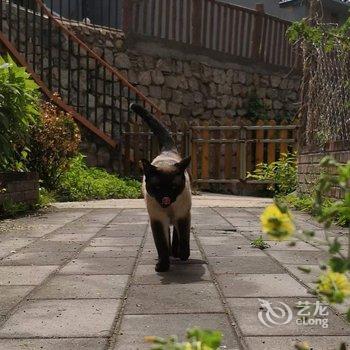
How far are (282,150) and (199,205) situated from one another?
3.73m

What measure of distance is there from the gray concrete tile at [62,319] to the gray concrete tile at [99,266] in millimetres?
707

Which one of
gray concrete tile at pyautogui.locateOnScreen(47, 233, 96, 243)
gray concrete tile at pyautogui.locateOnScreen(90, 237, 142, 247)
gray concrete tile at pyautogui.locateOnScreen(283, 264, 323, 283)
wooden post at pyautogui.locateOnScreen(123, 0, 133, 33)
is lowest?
gray concrete tile at pyautogui.locateOnScreen(47, 233, 96, 243)

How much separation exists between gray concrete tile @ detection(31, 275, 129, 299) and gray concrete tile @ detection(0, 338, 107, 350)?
2.29ft

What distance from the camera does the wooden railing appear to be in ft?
37.7

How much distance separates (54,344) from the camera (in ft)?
6.87

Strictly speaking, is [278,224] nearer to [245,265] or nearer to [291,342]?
[291,342]

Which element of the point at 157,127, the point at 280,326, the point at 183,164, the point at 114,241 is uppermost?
the point at 157,127

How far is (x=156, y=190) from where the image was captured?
344 cm

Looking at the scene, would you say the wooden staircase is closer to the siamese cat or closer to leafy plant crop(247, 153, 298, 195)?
leafy plant crop(247, 153, 298, 195)

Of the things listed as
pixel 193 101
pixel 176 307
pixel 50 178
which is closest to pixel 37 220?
pixel 50 178

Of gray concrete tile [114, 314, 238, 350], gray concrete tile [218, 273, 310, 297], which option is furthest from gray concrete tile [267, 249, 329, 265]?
gray concrete tile [114, 314, 238, 350]

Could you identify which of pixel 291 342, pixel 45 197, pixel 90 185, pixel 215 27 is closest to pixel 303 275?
pixel 291 342

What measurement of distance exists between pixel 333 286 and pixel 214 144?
36.2 ft

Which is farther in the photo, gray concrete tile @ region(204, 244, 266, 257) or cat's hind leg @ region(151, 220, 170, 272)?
gray concrete tile @ region(204, 244, 266, 257)
